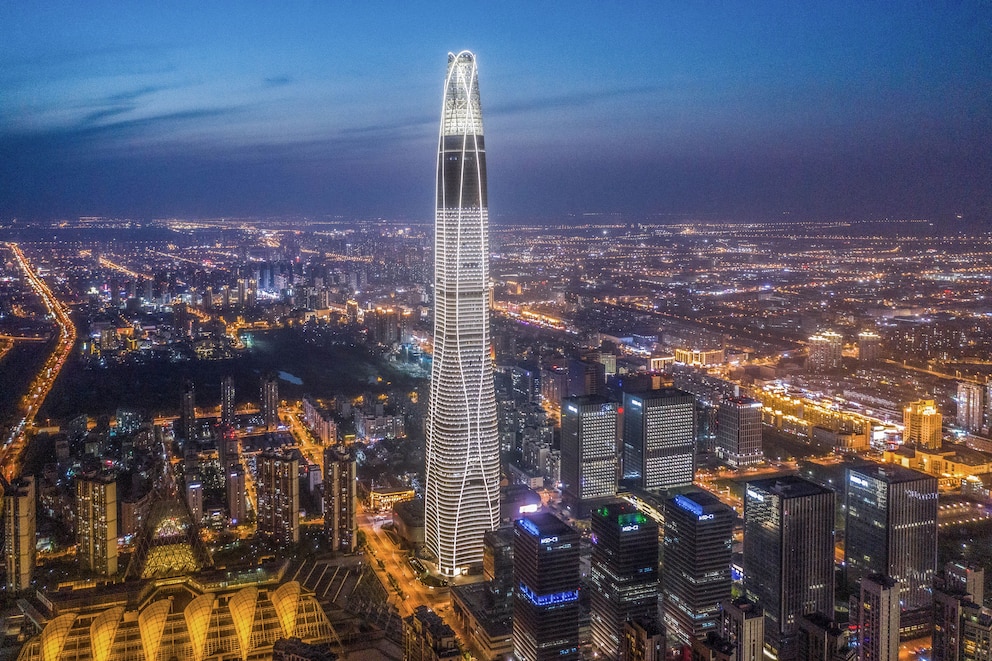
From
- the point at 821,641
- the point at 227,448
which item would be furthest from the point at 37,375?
the point at 821,641

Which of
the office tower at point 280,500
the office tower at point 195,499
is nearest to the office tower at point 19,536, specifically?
the office tower at point 195,499

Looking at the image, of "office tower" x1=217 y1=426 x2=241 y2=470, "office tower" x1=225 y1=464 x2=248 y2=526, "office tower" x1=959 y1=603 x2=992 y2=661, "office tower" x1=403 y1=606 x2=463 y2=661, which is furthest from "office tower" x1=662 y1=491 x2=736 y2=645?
"office tower" x1=217 y1=426 x2=241 y2=470

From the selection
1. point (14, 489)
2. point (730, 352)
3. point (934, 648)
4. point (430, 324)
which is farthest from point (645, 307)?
point (14, 489)

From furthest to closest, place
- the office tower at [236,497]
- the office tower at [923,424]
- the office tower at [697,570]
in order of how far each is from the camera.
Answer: the office tower at [923,424] < the office tower at [236,497] < the office tower at [697,570]

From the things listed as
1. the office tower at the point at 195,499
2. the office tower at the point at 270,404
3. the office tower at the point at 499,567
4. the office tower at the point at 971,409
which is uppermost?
the office tower at the point at 971,409

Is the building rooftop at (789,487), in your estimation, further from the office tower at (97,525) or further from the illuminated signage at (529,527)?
the office tower at (97,525)

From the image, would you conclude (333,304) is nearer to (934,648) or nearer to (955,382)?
(955,382)
